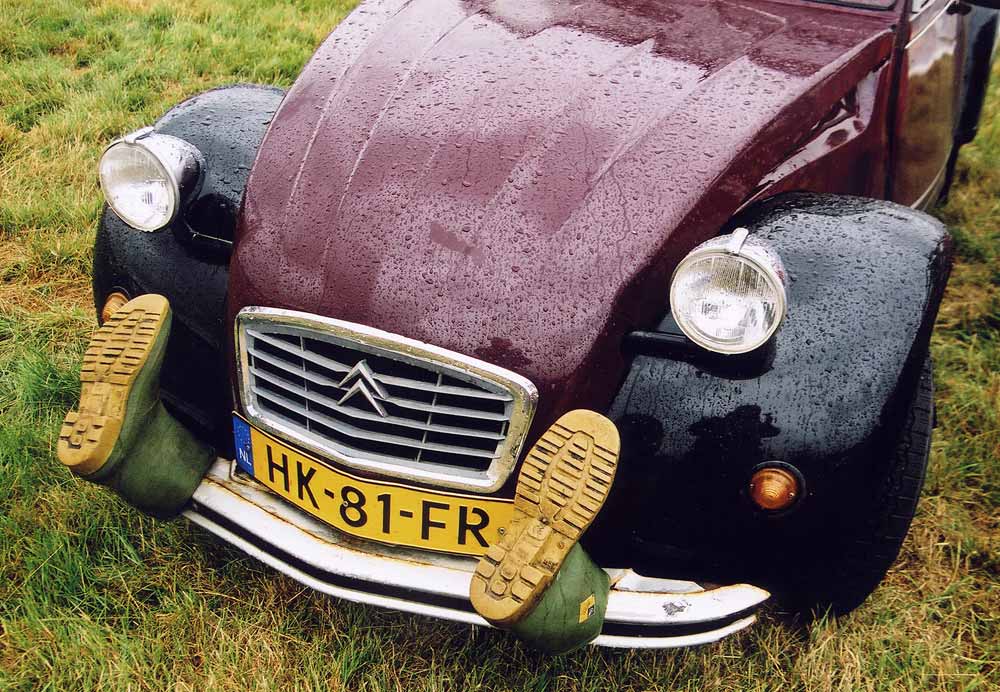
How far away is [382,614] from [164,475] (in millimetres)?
602

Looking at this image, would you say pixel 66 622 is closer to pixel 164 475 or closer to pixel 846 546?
pixel 164 475

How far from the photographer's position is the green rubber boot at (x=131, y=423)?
5.54ft

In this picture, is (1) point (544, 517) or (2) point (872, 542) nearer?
(1) point (544, 517)

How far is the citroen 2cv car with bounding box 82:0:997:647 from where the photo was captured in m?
1.65

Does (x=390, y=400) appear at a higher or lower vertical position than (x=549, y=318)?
lower

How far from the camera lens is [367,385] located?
1688 millimetres

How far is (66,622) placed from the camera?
6.62 feet

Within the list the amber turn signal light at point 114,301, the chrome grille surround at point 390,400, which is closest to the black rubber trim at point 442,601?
the chrome grille surround at point 390,400

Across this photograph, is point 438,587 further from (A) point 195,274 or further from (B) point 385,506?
(A) point 195,274

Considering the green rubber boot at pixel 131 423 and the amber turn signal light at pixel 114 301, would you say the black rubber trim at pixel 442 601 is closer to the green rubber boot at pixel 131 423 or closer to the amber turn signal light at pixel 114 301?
the green rubber boot at pixel 131 423

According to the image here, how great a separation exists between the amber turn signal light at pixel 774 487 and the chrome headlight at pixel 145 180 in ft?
4.47

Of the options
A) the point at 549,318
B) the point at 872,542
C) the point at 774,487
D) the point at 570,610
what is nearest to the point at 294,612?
the point at 570,610

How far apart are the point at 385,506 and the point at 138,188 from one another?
92cm

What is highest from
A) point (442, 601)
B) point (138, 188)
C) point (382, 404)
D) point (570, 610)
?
point (138, 188)
